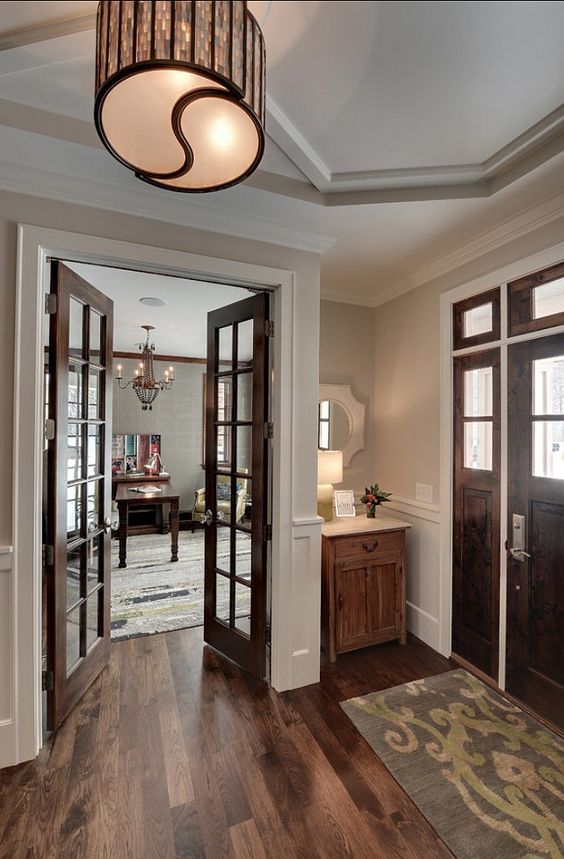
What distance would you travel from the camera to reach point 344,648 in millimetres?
2656

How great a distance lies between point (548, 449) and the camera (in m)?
2.11

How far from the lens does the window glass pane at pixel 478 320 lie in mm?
2482

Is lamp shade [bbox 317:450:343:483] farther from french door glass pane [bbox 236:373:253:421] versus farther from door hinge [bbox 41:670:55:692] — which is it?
door hinge [bbox 41:670:55:692]

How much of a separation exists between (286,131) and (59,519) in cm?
205

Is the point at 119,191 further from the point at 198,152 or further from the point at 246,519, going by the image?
the point at 246,519

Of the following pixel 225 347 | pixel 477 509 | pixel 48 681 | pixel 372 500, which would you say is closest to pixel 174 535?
pixel 372 500

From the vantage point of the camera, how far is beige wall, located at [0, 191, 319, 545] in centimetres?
179

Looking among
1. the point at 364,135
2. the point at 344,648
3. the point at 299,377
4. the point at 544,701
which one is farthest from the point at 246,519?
the point at 364,135

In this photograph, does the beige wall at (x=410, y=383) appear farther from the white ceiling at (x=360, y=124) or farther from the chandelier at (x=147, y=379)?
the chandelier at (x=147, y=379)

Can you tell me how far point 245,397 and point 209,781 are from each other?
6.17 ft

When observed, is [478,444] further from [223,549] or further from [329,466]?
[223,549]

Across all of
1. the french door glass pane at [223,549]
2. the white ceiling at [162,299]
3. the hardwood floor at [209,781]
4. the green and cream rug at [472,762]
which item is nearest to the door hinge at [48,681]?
the hardwood floor at [209,781]

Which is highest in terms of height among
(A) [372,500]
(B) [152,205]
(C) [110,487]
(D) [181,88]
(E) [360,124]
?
(E) [360,124]

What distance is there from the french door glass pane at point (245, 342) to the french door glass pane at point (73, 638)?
169 centimetres
